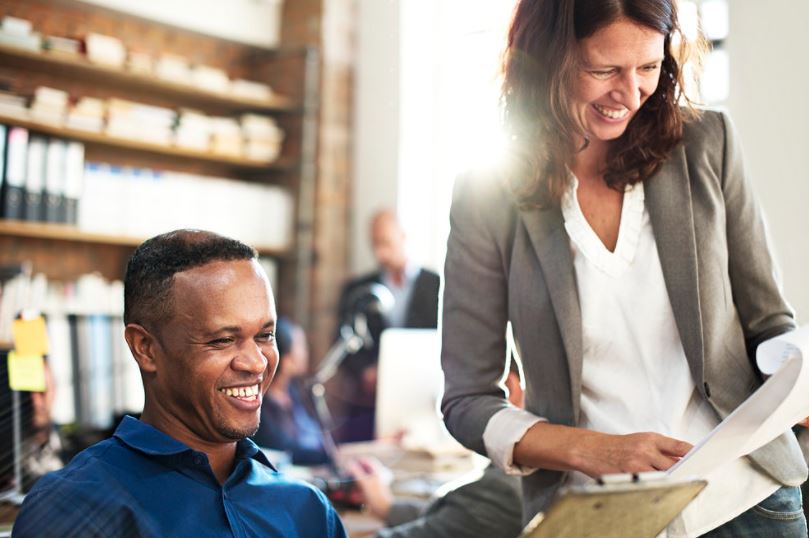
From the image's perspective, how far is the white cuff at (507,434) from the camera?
1275 millimetres

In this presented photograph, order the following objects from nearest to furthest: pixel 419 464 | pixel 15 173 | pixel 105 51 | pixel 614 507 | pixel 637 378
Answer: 1. pixel 614 507
2. pixel 637 378
3. pixel 419 464
4. pixel 15 173
5. pixel 105 51

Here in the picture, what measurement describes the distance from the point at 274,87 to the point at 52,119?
1.38m

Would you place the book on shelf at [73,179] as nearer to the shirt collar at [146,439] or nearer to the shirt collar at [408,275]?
the shirt collar at [408,275]

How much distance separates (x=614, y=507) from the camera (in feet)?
3.00

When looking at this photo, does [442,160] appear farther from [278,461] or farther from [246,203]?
[278,461]

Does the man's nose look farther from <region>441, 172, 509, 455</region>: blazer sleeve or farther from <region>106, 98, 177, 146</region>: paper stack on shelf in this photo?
<region>106, 98, 177, 146</region>: paper stack on shelf

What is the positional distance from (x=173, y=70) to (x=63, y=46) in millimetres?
548

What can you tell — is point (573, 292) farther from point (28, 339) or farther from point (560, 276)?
point (28, 339)

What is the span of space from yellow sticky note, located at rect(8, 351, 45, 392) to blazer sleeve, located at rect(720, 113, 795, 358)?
129cm

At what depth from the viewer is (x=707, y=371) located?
4.10 feet

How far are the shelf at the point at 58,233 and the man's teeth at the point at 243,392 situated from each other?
2.92m

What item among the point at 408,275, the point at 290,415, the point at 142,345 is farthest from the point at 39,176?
the point at 142,345

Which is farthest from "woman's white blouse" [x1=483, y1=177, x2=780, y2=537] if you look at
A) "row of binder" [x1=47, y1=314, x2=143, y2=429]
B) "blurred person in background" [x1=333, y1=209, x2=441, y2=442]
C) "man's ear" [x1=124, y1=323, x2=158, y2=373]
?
"row of binder" [x1=47, y1=314, x2=143, y2=429]

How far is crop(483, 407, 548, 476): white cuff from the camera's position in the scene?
1275 millimetres
